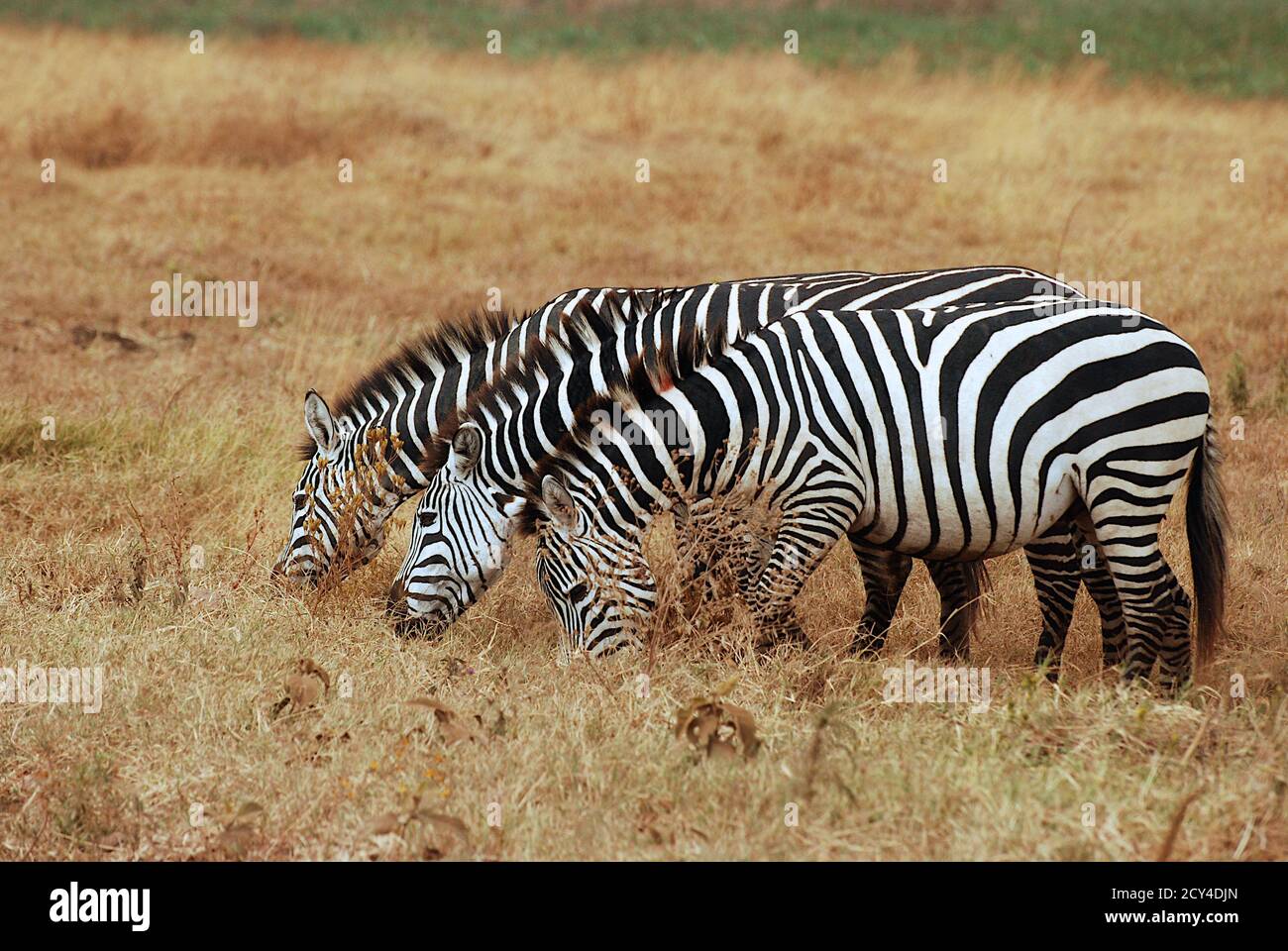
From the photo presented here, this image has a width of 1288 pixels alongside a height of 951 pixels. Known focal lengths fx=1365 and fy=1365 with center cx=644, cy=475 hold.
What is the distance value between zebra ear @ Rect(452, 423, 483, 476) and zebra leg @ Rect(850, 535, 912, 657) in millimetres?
1766

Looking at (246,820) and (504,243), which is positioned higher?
(504,243)

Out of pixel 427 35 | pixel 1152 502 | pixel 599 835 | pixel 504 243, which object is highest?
pixel 427 35

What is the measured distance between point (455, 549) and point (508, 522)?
254 millimetres

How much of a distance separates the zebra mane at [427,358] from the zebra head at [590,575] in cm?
179

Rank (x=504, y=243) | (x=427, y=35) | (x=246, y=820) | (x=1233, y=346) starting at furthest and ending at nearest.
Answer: (x=427, y=35)
(x=504, y=243)
(x=1233, y=346)
(x=246, y=820)

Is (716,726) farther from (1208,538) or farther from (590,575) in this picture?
(1208,538)

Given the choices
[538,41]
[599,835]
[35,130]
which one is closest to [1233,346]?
[599,835]

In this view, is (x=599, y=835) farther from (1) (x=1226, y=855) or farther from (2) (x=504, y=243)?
(2) (x=504, y=243)

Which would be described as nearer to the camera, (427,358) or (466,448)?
(466,448)

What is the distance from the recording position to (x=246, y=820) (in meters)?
4.30

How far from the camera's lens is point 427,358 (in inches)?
280

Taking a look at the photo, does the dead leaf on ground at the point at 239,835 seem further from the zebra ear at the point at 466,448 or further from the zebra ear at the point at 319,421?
the zebra ear at the point at 319,421

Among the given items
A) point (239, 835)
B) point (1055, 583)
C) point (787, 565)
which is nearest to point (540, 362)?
point (787, 565)

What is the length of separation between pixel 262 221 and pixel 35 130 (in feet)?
12.1
